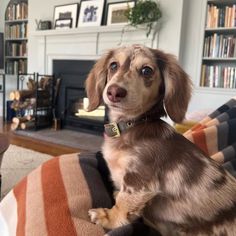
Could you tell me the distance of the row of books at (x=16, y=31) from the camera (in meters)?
5.14

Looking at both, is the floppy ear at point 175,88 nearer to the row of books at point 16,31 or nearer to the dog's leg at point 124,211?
the dog's leg at point 124,211

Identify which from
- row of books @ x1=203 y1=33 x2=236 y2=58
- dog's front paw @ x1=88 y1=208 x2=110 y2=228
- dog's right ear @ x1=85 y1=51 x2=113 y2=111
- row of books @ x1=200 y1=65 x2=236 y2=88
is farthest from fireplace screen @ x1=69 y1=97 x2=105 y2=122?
dog's front paw @ x1=88 y1=208 x2=110 y2=228

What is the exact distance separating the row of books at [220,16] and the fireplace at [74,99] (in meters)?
1.54

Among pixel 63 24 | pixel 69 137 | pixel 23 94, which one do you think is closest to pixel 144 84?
pixel 69 137

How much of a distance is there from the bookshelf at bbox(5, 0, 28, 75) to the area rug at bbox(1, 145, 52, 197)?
2271 millimetres

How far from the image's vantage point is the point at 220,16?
311cm

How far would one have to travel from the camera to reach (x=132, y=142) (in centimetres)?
85

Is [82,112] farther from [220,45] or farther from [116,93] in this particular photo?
[116,93]

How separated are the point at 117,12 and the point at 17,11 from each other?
242cm

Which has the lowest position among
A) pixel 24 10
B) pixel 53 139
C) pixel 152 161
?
pixel 53 139

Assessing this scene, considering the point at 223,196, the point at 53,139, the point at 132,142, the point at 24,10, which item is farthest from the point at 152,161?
the point at 24,10

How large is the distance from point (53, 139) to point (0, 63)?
7.71 ft

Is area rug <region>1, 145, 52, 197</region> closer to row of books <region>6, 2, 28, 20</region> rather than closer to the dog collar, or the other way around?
the dog collar

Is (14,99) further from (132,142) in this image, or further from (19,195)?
(132,142)
